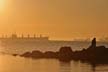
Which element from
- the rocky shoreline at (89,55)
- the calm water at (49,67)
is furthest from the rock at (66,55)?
the calm water at (49,67)

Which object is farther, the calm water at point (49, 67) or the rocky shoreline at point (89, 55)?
the rocky shoreline at point (89, 55)

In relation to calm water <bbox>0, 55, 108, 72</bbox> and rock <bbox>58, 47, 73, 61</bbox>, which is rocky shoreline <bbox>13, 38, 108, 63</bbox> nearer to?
rock <bbox>58, 47, 73, 61</bbox>

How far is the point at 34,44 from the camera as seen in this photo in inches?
5012

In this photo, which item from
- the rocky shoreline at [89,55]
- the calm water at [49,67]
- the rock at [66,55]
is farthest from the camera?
the rock at [66,55]

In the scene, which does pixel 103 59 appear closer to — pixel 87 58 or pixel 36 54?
pixel 87 58

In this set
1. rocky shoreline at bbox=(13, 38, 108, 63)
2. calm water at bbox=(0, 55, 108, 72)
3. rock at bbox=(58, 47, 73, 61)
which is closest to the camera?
calm water at bbox=(0, 55, 108, 72)

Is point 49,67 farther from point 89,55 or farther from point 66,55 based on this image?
point 66,55

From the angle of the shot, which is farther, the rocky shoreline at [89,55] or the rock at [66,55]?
the rock at [66,55]

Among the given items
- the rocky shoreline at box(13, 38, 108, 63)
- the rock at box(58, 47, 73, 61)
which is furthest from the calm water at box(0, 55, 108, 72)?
the rock at box(58, 47, 73, 61)

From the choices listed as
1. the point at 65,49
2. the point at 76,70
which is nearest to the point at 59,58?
the point at 65,49

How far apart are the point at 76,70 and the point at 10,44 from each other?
79307mm

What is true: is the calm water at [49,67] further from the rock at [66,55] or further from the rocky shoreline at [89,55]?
the rock at [66,55]

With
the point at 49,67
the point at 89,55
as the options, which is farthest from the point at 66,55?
the point at 49,67

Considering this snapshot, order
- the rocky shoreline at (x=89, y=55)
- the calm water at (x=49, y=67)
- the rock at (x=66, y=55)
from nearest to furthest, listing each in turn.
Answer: the calm water at (x=49, y=67) < the rocky shoreline at (x=89, y=55) < the rock at (x=66, y=55)
